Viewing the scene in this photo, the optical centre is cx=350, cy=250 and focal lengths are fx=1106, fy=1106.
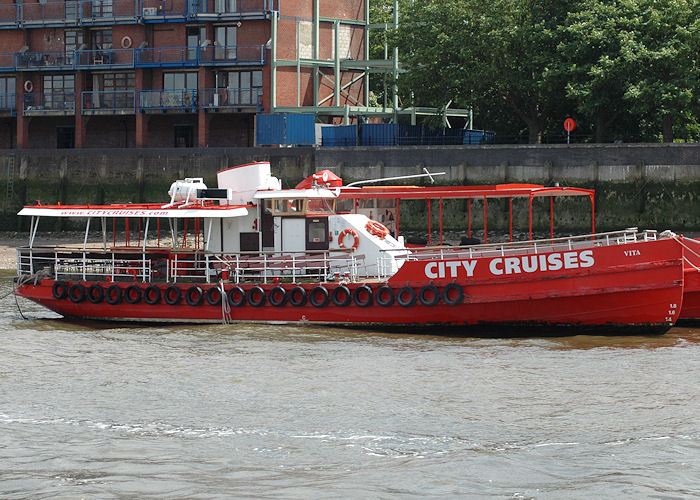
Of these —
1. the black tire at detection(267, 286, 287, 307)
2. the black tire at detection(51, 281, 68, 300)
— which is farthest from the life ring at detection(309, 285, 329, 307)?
the black tire at detection(51, 281, 68, 300)

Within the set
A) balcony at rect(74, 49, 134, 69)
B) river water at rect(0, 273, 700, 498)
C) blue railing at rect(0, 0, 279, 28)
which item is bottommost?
river water at rect(0, 273, 700, 498)

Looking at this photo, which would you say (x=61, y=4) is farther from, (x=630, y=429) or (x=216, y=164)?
(x=630, y=429)

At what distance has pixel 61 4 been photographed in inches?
2058

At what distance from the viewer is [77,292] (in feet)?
78.7

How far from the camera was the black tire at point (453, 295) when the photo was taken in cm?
2098

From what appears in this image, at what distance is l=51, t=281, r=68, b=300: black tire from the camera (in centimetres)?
2417

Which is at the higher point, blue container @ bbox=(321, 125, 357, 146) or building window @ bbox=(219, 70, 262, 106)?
building window @ bbox=(219, 70, 262, 106)

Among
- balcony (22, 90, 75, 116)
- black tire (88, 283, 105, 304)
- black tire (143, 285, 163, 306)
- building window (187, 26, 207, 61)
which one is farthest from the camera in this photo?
balcony (22, 90, 75, 116)

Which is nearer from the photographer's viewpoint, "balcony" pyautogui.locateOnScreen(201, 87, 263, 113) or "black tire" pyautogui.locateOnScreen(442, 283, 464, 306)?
"black tire" pyautogui.locateOnScreen(442, 283, 464, 306)

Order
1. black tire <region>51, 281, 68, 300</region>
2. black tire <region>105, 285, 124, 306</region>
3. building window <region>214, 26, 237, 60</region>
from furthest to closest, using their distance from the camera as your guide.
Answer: building window <region>214, 26, 237, 60</region>
black tire <region>51, 281, 68, 300</region>
black tire <region>105, 285, 124, 306</region>

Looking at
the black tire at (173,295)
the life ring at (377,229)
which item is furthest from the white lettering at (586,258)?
the black tire at (173,295)

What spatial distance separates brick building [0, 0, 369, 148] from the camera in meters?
49.2

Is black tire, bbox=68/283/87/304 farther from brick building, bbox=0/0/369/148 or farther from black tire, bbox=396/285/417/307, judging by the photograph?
brick building, bbox=0/0/369/148

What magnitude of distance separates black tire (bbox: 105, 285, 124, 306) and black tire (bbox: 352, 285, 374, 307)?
209 inches
